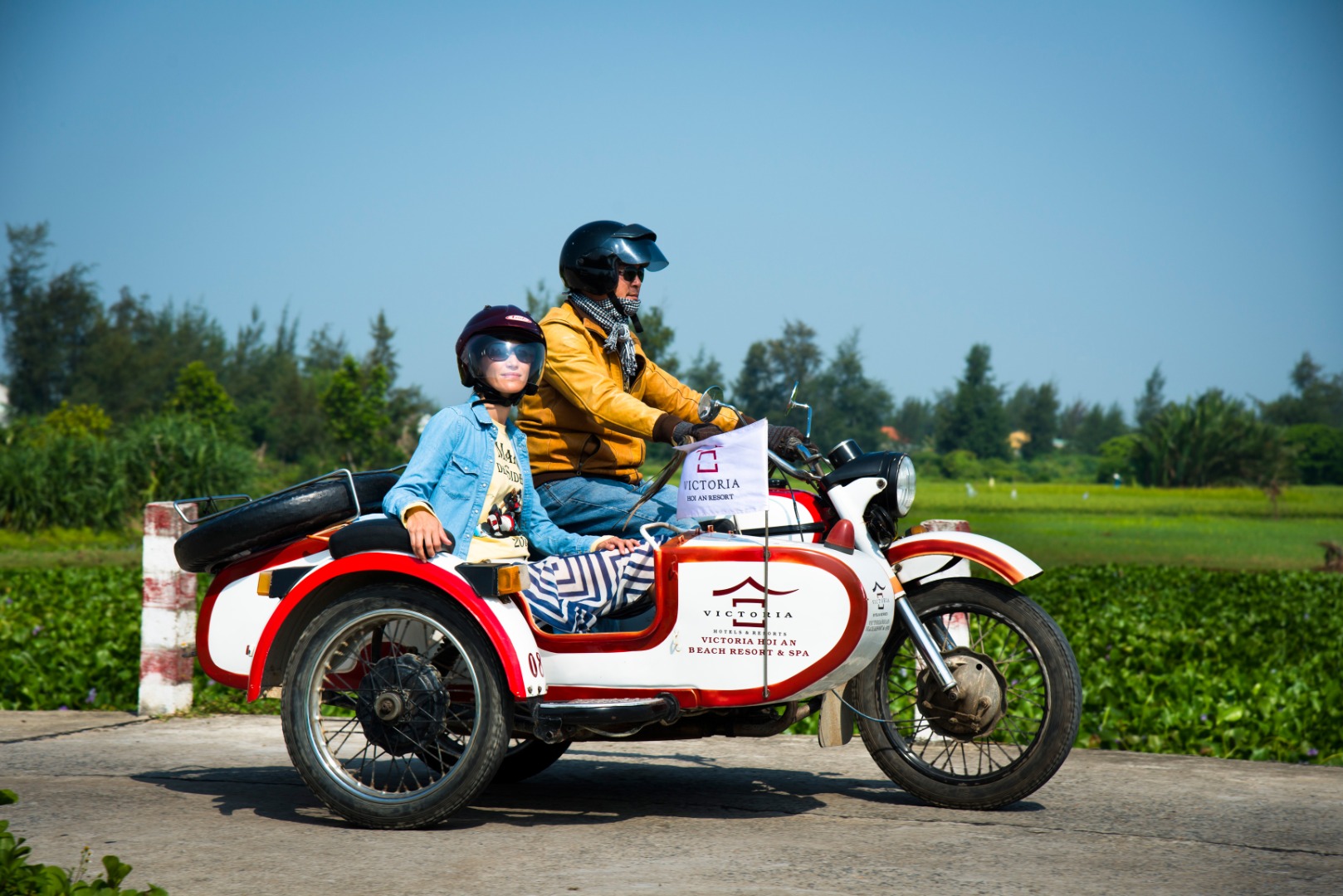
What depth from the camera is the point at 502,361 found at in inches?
180

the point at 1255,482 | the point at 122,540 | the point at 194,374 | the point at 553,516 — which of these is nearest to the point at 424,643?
the point at 553,516

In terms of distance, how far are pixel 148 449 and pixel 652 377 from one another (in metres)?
25.4

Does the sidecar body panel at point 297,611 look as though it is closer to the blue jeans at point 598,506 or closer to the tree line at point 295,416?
the blue jeans at point 598,506

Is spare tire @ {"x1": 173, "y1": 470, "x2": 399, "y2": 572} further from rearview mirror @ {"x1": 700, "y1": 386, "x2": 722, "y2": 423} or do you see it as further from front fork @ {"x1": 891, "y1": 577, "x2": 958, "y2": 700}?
front fork @ {"x1": 891, "y1": 577, "x2": 958, "y2": 700}

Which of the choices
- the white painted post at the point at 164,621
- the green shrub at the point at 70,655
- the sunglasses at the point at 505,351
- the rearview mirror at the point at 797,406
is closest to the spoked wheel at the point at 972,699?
the rearview mirror at the point at 797,406

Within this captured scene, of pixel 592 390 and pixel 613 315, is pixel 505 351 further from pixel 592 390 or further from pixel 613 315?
pixel 613 315

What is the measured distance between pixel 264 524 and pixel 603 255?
1589 millimetres

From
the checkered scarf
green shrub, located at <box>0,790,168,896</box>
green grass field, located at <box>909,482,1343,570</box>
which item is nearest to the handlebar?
the checkered scarf

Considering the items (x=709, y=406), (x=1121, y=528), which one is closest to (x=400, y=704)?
(x=709, y=406)

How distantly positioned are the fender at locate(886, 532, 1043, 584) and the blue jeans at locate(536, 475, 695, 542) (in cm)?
86

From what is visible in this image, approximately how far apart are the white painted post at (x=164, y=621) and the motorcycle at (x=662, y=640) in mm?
2122

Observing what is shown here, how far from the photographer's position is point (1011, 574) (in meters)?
4.32

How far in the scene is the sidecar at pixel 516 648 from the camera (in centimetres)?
410

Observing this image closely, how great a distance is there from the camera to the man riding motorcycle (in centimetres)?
482
